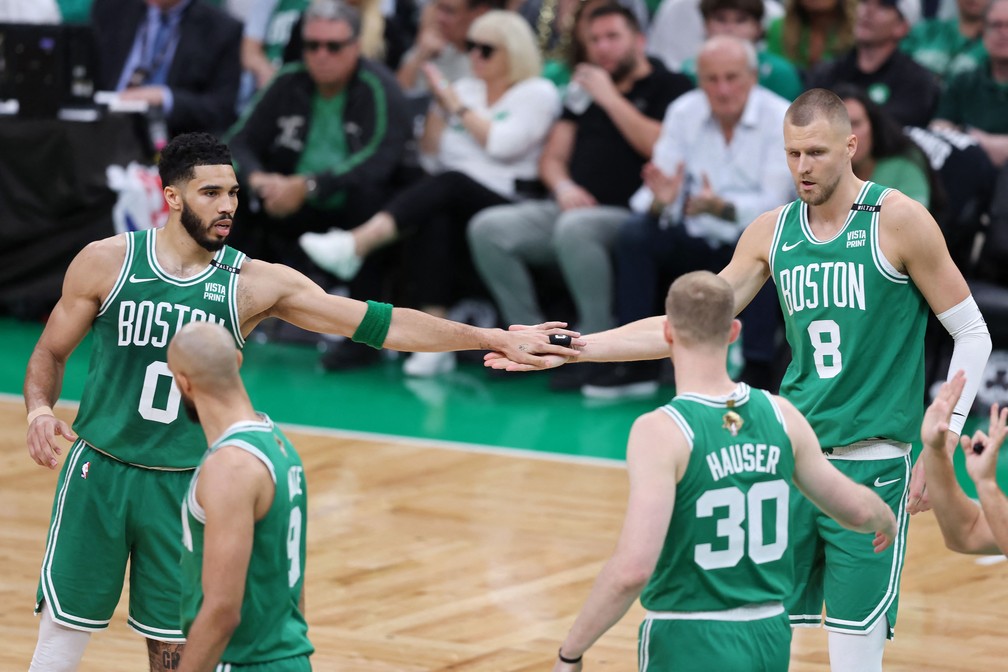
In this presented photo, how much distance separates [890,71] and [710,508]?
21.8 feet

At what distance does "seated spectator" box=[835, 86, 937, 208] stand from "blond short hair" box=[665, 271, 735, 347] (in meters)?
5.42

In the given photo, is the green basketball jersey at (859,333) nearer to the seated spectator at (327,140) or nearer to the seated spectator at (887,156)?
the seated spectator at (887,156)

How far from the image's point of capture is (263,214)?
10.8m

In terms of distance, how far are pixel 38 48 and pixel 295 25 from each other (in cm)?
176

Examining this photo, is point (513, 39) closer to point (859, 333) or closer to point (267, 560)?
point (859, 333)

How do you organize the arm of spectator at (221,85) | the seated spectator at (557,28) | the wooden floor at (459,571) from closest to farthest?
the wooden floor at (459,571) < the seated spectator at (557,28) < the arm of spectator at (221,85)

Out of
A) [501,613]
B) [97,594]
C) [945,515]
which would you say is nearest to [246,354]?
[501,613]

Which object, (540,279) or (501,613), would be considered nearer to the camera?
(501,613)

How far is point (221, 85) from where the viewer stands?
11.5 metres

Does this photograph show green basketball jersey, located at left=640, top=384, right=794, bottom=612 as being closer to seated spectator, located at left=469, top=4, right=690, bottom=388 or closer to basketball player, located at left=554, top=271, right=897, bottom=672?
basketball player, located at left=554, top=271, right=897, bottom=672

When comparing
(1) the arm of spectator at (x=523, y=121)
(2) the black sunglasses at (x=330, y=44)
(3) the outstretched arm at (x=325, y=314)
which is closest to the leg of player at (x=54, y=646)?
(3) the outstretched arm at (x=325, y=314)

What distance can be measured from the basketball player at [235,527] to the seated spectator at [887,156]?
5.79 metres

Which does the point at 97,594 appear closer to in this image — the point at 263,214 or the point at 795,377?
the point at 795,377

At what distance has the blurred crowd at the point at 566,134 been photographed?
9383mm
